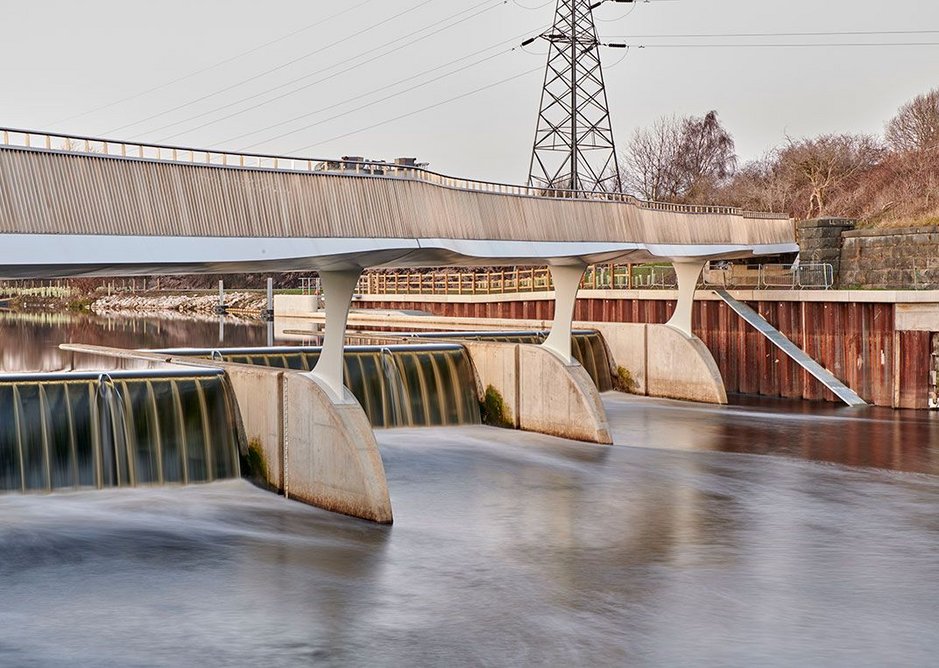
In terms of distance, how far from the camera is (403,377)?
3256 centimetres

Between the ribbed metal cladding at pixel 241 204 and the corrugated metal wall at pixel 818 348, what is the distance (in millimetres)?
12209

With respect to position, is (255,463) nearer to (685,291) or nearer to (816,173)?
(685,291)

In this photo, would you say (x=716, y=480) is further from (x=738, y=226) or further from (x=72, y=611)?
(x=738, y=226)

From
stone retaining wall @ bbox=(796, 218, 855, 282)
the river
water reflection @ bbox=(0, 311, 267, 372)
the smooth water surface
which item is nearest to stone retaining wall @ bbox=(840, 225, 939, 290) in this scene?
stone retaining wall @ bbox=(796, 218, 855, 282)

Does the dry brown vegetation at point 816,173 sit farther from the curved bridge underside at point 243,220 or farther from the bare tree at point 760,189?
the curved bridge underside at point 243,220

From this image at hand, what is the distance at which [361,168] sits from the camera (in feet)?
79.6

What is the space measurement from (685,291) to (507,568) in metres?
24.6

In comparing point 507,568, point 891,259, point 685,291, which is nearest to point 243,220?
point 507,568

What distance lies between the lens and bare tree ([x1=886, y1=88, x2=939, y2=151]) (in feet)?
257

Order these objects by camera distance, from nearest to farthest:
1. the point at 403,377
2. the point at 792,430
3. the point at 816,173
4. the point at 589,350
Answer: the point at 403,377 < the point at 792,430 < the point at 589,350 < the point at 816,173

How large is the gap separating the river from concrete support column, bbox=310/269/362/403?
249 centimetres

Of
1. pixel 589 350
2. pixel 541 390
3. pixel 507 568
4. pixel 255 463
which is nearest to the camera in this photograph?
pixel 507 568

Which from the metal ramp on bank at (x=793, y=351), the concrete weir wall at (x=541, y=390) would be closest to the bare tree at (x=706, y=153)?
the metal ramp on bank at (x=793, y=351)

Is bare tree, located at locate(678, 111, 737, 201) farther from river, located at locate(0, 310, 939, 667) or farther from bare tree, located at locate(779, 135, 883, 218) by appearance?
river, located at locate(0, 310, 939, 667)
